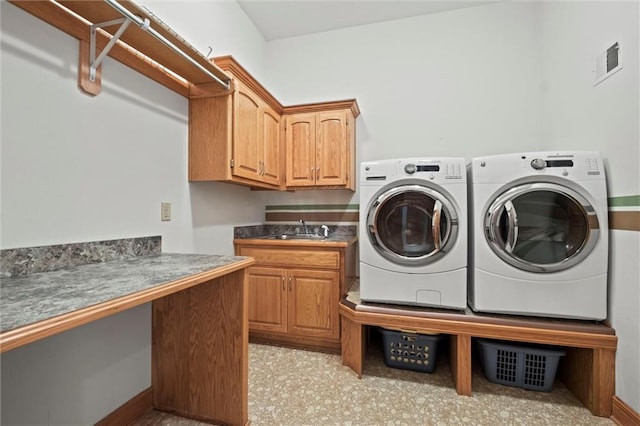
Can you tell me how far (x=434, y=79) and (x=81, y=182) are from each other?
285 cm

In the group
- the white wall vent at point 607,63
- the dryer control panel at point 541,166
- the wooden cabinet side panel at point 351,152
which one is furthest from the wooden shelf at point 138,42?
the white wall vent at point 607,63

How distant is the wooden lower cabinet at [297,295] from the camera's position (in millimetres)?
2189

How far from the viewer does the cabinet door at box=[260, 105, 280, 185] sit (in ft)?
7.61

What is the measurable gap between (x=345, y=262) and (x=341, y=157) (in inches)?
37.0

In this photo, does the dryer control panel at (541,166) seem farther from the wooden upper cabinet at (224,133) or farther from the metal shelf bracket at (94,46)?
the metal shelf bracket at (94,46)

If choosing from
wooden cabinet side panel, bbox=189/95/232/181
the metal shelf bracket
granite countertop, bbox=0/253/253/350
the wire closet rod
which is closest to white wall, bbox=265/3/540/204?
wooden cabinet side panel, bbox=189/95/232/181

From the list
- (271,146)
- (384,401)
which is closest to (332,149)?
(271,146)

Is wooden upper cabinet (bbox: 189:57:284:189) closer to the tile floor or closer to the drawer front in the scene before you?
the drawer front

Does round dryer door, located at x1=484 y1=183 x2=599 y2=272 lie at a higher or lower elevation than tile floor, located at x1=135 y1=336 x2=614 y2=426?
higher

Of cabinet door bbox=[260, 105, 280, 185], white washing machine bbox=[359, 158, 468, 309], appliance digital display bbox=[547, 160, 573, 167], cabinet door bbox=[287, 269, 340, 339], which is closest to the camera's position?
appliance digital display bbox=[547, 160, 573, 167]

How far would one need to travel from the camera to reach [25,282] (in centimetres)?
93

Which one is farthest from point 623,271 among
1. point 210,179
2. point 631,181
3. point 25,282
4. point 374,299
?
point 25,282

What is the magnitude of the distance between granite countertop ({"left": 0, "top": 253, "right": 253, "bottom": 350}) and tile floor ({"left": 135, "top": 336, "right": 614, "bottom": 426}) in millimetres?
884

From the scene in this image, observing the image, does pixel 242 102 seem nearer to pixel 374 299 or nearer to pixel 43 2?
pixel 43 2
